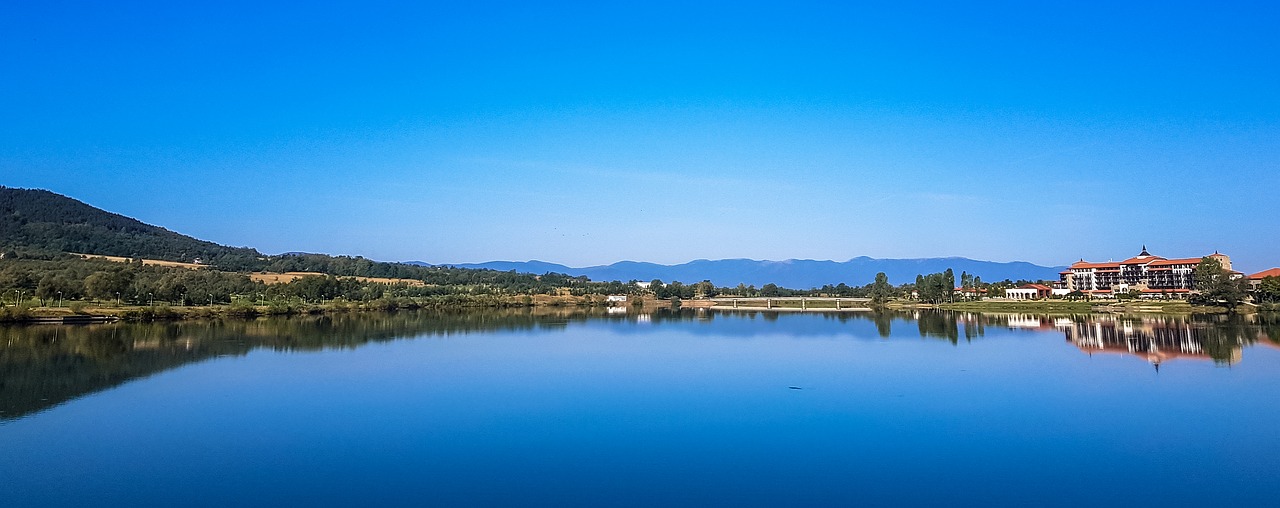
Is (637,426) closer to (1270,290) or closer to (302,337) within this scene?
(302,337)

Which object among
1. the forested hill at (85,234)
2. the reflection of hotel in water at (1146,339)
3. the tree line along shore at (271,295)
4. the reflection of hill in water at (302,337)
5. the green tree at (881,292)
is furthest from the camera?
the forested hill at (85,234)

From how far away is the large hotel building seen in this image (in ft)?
206

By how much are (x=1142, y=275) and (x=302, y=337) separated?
234 feet

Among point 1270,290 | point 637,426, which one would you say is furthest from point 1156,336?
point 637,426

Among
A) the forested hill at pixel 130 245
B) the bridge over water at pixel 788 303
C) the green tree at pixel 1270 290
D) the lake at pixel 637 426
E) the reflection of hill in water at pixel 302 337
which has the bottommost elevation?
the lake at pixel 637 426

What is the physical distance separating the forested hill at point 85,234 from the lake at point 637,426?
63.6 m

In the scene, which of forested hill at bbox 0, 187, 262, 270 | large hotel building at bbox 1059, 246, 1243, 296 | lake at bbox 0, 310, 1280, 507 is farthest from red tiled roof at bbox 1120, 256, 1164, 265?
forested hill at bbox 0, 187, 262, 270

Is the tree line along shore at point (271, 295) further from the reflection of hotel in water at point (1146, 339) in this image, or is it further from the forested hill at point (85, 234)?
the forested hill at point (85, 234)

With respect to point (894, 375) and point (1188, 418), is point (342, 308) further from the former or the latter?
point (1188, 418)

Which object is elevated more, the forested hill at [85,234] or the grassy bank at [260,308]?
the forested hill at [85,234]

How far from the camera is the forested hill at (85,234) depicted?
76.2 metres

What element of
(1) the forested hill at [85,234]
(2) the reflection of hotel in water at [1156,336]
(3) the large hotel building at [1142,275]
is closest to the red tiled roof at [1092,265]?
(3) the large hotel building at [1142,275]

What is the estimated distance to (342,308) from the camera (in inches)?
2178

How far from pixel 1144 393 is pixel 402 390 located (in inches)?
657
